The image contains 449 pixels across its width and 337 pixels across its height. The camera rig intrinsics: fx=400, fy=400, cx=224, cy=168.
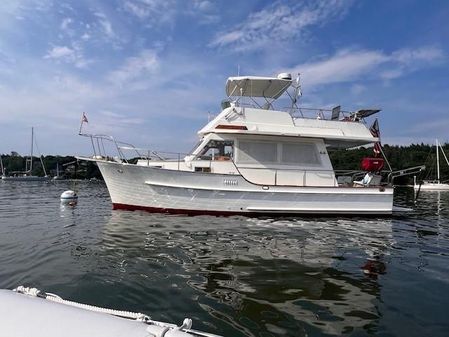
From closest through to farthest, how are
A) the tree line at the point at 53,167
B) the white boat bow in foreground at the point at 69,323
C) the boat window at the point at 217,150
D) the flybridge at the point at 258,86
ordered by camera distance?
the white boat bow in foreground at the point at 69,323 < the boat window at the point at 217,150 < the flybridge at the point at 258,86 < the tree line at the point at 53,167

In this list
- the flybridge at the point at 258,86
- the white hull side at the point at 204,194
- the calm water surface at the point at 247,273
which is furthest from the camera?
the flybridge at the point at 258,86

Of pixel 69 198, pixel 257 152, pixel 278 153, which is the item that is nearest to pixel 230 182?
pixel 257 152

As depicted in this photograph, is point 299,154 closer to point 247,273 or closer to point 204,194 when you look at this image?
point 204,194

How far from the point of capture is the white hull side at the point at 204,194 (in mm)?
14617

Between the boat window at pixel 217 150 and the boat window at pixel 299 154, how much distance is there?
214cm

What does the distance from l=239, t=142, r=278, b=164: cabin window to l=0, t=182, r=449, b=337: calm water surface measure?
378cm

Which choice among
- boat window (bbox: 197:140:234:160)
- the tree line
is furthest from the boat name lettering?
the tree line

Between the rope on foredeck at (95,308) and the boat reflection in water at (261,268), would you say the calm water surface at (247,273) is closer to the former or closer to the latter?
the boat reflection in water at (261,268)

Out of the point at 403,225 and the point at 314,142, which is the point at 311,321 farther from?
the point at 314,142

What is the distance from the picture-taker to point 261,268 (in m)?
7.50

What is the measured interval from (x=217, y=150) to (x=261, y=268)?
953 centimetres

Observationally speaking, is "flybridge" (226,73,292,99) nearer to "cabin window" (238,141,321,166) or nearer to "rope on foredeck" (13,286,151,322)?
"cabin window" (238,141,321,166)

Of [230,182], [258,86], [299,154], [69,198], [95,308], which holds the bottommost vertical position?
[69,198]

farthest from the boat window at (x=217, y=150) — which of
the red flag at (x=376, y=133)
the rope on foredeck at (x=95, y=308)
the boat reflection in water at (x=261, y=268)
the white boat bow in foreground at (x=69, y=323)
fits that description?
the white boat bow in foreground at (x=69, y=323)
